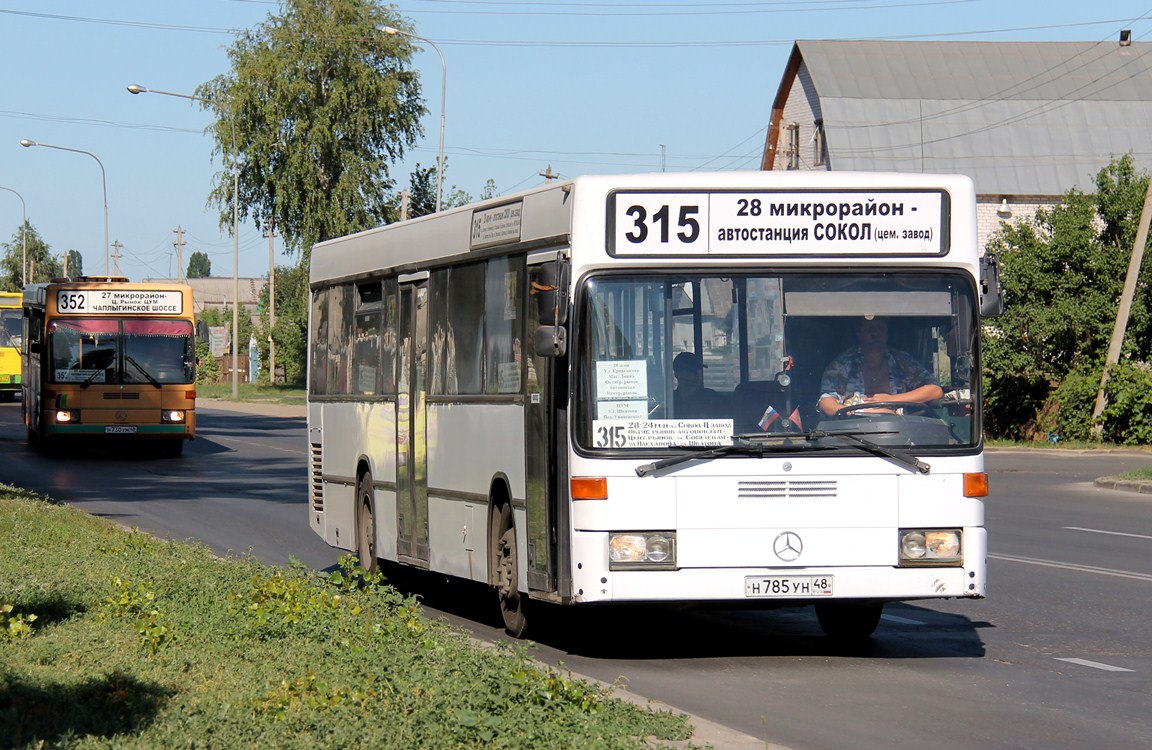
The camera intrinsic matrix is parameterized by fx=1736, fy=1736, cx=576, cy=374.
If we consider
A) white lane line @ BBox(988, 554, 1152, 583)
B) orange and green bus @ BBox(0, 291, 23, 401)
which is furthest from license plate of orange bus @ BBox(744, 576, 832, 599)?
orange and green bus @ BBox(0, 291, 23, 401)

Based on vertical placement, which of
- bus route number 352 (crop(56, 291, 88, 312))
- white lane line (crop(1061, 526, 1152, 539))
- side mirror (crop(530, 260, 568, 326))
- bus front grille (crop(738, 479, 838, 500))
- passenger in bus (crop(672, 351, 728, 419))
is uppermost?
bus route number 352 (crop(56, 291, 88, 312))

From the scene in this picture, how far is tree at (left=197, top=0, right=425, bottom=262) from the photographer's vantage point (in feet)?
228

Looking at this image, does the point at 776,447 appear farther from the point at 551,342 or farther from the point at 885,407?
the point at 551,342

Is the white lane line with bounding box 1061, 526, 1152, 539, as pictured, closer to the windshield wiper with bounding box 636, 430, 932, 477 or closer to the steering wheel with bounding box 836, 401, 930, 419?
the steering wheel with bounding box 836, 401, 930, 419

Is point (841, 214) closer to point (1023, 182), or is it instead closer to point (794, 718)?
point (794, 718)

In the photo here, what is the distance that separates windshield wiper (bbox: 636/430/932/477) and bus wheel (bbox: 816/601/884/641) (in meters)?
1.34

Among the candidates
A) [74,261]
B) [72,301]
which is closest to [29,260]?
[74,261]

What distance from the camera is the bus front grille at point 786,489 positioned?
961 centimetres

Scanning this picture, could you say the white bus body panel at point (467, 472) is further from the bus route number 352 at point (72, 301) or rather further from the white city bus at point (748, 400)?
the bus route number 352 at point (72, 301)

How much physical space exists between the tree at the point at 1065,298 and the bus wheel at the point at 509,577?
28.4 meters

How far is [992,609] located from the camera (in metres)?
12.4

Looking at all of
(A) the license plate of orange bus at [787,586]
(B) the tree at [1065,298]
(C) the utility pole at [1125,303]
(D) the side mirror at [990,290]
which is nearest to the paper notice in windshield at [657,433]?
(A) the license plate of orange bus at [787,586]

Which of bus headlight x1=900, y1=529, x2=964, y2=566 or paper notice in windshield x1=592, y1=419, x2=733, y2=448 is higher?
paper notice in windshield x1=592, y1=419, x2=733, y2=448

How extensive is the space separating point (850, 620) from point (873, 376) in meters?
1.96
